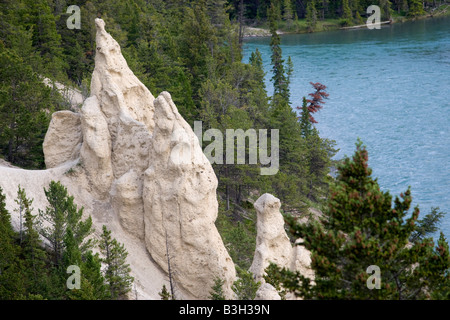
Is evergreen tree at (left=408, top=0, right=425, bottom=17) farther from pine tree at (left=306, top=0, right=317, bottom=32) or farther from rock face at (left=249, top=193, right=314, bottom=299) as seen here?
rock face at (left=249, top=193, right=314, bottom=299)

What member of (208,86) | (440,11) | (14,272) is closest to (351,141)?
(208,86)

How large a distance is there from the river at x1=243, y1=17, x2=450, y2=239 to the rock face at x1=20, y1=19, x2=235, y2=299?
2347 centimetres

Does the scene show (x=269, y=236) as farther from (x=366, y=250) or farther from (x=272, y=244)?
(x=366, y=250)

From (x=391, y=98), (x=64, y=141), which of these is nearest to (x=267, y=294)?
(x=64, y=141)

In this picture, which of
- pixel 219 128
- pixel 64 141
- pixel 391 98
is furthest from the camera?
pixel 391 98

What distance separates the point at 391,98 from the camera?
216 ft

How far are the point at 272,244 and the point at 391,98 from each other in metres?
46.6

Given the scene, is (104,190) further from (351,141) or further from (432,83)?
(432,83)

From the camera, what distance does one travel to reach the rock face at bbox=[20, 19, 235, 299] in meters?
22.8

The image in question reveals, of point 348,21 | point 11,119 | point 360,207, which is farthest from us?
point 348,21

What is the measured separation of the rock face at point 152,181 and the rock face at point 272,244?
1.34 meters

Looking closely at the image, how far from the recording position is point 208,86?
153ft

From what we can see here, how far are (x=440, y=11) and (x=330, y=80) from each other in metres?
52.4

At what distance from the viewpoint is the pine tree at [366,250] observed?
45.3ft
